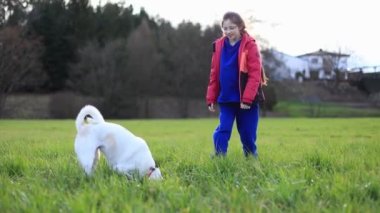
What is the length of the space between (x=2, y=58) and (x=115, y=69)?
12.0 meters

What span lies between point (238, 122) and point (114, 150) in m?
2.47

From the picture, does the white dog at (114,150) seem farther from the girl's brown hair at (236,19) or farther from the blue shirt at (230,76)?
the girl's brown hair at (236,19)

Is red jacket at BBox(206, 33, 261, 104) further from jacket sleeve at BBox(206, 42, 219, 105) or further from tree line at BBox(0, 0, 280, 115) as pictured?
tree line at BBox(0, 0, 280, 115)

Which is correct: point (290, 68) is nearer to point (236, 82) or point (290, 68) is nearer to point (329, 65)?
point (329, 65)

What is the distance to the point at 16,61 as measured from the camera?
48969 millimetres

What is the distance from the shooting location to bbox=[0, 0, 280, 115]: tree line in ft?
163

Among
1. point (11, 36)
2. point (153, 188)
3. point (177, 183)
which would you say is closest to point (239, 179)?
point (177, 183)

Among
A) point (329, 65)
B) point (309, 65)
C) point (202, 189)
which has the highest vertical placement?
point (309, 65)

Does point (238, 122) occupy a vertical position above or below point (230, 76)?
below

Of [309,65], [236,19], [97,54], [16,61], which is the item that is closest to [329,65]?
[309,65]

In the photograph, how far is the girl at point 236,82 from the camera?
628 centimetres

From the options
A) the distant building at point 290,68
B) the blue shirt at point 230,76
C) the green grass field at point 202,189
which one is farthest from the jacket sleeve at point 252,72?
the distant building at point 290,68

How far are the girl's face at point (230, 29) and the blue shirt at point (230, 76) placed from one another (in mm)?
117

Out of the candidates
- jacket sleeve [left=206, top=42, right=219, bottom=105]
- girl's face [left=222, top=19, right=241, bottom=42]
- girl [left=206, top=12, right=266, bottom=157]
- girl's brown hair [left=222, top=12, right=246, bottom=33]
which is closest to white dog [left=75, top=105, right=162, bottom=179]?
girl [left=206, top=12, right=266, bottom=157]
